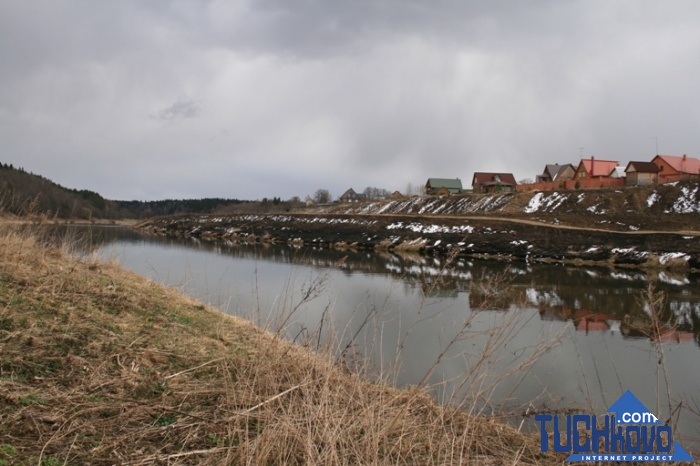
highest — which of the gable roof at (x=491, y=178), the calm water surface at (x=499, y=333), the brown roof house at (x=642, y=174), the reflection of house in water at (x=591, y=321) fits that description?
the gable roof at (x=491, y=178)

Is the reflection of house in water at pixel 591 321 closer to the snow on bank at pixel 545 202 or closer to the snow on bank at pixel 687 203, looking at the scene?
the snow on bank at pixel 687 203

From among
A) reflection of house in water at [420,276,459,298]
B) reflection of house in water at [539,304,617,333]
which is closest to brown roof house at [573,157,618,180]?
reflection of house in water at [539,304,617,333]

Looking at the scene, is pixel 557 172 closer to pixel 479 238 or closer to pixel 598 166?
pixel 598 166

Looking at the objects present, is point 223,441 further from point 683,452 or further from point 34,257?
point 34,257

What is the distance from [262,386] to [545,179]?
78945 millimetres

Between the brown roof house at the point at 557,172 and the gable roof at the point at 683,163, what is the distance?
41.5ft

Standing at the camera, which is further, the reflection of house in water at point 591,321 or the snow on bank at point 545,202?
the snow on bank at point 545,202

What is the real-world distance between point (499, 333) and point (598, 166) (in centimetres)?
6823

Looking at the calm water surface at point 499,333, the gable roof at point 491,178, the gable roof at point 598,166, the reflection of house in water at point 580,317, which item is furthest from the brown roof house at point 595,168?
the reflection of house in water at point 580,317

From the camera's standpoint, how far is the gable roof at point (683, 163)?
5631 cm

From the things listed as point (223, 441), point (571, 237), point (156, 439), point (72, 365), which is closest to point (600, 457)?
point (223, 441)

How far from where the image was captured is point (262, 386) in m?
4.46

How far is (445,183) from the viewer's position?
9069 cm

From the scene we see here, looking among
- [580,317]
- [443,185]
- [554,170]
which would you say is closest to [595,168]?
[554,170]
